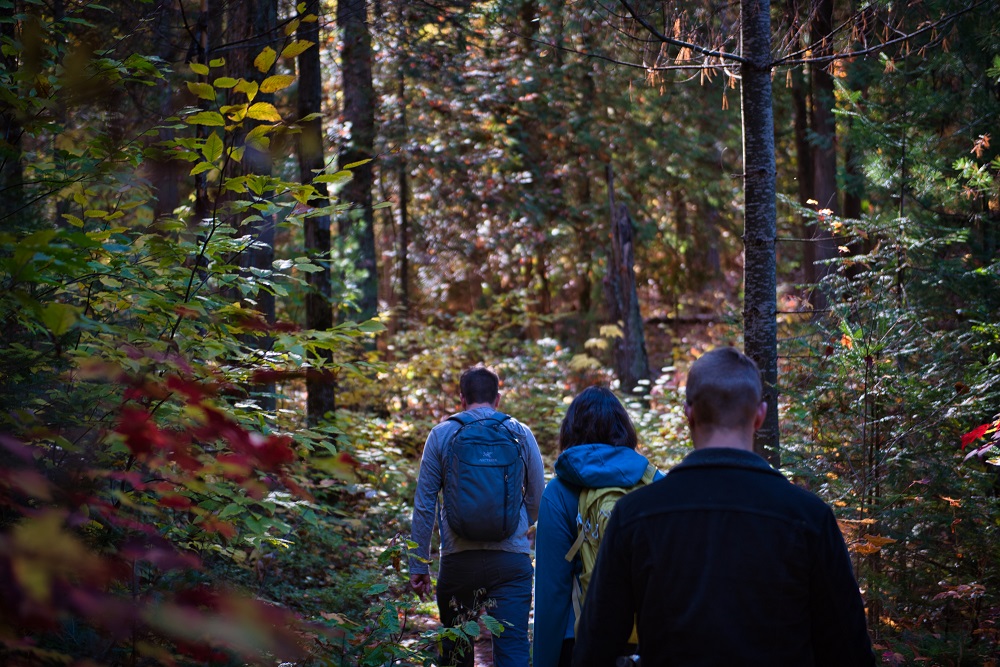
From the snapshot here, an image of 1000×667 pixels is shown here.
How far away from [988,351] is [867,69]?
567 centimetres

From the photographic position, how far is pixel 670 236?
24.8 meters

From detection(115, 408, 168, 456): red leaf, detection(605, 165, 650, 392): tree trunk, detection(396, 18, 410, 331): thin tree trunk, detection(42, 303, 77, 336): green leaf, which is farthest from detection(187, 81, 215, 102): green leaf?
detection(605, 165, 650, 392): tree trunk

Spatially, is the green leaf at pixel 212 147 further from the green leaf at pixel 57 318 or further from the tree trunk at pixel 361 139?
the tree trunk at pixel 361 139

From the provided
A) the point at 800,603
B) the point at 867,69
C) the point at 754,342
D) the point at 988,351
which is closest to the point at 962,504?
the point at 754,342

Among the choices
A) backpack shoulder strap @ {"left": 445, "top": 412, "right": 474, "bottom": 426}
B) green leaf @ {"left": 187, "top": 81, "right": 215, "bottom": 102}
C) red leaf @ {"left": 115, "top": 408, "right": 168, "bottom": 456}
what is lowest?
backpack shoulder strap @ {"left": 445, "top": 412, "right": 474, "bottom": 426}

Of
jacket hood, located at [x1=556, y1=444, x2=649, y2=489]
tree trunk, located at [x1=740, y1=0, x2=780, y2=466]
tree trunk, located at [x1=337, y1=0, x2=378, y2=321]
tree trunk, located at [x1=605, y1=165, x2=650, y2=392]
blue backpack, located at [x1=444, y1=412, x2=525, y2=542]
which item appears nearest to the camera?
jacket hood, located at [x1=556, y1=444, x2=649, y2=489]

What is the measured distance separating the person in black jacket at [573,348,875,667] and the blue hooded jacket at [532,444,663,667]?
0.95 metres

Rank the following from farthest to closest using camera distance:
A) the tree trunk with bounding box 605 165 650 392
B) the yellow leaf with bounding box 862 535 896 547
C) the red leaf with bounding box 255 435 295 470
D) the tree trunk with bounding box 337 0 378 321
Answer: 1. the tree trunk with bounding box 605 165 650 392
2. the tree trunk with bounding box 337 0 378 321
3. the yellow leaf with bounding box 862 535 896 547
4. the red leaf with bounding box 255 435 295 470

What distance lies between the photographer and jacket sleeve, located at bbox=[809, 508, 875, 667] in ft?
7.50

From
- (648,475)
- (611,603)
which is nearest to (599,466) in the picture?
(648,475)

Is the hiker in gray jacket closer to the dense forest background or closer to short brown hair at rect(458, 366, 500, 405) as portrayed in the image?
short brown hair at rect(458, 366, 500, 405)

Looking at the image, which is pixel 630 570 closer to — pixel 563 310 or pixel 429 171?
pixel 429 171

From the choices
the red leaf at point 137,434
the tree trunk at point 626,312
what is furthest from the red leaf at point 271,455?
the tree trunk at point 626,312

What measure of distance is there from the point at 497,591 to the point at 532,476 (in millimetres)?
681
